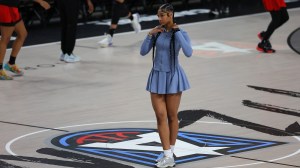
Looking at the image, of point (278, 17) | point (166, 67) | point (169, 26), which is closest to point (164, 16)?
point (169, 26)

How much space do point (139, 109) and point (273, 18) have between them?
479 centimetres

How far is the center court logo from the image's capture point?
8.03 meters

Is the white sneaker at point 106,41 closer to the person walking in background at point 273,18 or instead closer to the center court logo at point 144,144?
the person walking in background at point 273,18

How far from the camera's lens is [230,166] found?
757 centimetres

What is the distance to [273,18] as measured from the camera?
1420 cm

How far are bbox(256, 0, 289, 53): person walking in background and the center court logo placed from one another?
18.4ft

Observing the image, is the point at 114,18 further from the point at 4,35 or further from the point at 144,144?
the point at 144,144

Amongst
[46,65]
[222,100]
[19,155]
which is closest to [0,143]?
[19,155]

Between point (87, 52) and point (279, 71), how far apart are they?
408cm

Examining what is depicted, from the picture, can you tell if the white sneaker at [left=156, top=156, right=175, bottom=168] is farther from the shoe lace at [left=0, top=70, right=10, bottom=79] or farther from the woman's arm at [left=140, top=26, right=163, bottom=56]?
the shoe lace at [left=0, top=70, right=10, bottom=79]

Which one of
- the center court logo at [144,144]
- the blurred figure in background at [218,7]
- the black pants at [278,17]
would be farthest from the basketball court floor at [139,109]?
the blurred figure in background at [218,7]

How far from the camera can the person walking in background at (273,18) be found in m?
13.9

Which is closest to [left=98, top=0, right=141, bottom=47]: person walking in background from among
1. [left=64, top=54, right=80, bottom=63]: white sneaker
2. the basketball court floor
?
the basketball court floor

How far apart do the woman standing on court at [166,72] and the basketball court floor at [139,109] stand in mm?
374
